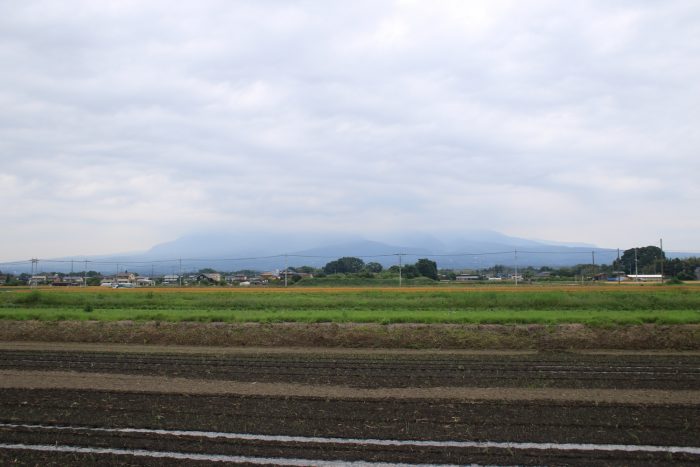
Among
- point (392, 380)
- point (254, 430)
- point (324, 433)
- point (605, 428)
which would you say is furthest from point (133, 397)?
point (605, 428)

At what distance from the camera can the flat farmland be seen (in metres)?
7.66

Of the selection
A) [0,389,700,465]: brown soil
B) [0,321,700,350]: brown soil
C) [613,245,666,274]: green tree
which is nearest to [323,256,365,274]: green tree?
[613,245,666,274]: green tree

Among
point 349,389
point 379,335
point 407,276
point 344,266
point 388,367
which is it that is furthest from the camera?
point 344,266

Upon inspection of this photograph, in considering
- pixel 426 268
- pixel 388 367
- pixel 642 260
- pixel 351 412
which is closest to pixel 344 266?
pixel 426 268

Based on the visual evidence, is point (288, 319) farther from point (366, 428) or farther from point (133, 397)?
point (366, 428)

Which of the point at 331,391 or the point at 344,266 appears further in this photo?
the point at 344,266

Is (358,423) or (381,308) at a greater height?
(381,308)

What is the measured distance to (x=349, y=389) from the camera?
11219 millimetres

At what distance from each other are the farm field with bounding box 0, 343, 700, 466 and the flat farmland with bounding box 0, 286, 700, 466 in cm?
4

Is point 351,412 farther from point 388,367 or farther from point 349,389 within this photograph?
point 388,367

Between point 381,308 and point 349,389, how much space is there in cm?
1592

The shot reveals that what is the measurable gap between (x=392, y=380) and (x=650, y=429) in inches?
200

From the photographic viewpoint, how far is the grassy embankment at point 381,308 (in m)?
20.7

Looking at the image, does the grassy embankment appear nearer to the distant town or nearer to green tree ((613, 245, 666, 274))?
the distant town
